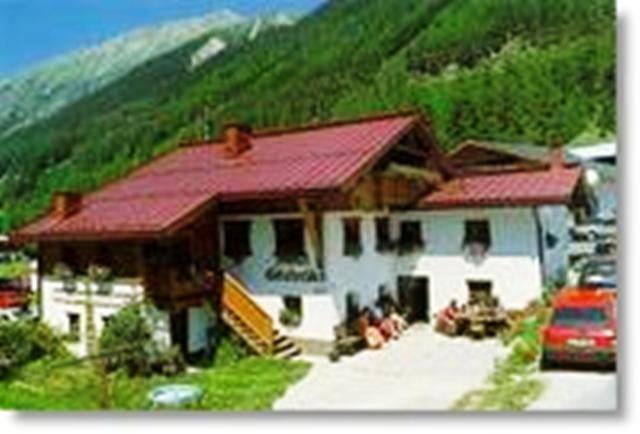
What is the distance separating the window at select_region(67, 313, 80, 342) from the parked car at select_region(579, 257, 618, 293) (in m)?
4.97

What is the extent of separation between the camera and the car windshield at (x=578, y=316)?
30.3 feet

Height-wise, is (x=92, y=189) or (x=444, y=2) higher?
(x=444, y=2)

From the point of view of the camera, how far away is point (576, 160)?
10773 mm

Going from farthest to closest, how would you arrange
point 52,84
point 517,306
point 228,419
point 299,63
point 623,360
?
1. point 517,306
2. point 299,63
3. point 52,84
4. point 228,419
5. point 623,360

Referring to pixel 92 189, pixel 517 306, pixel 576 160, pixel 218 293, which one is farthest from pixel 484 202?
pixel 92 189

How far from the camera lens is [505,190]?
1271 cm

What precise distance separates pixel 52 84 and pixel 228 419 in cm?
308

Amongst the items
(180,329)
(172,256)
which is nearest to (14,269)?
(172,256)

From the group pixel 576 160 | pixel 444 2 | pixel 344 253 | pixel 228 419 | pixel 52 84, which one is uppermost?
pixel 444 2

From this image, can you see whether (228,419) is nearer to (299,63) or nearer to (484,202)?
(299,63)

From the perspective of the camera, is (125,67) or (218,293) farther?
(218,293)

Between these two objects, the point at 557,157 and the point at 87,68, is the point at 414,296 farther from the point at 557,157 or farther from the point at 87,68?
the point at 87,68

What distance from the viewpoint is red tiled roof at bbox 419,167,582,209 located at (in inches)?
480

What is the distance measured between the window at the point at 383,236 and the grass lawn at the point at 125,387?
1.88 meters
